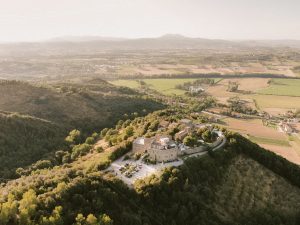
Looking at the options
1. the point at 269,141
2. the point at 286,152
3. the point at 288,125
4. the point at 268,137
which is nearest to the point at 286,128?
the point at 288,125

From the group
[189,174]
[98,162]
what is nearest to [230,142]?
[189,174]

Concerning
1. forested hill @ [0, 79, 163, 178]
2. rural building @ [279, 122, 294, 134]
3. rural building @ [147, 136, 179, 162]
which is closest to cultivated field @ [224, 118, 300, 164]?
rural building @ [279, 122, 294, 134]

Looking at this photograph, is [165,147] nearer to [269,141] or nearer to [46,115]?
[269,141]

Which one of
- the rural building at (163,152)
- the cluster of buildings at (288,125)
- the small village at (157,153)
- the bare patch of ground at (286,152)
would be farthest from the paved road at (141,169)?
the cluster of buildings at (288,125)

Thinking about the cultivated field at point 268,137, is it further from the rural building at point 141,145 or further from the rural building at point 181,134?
the rural building at point 141,145

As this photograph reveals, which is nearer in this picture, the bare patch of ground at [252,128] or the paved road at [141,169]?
the paved road at [141,169]
